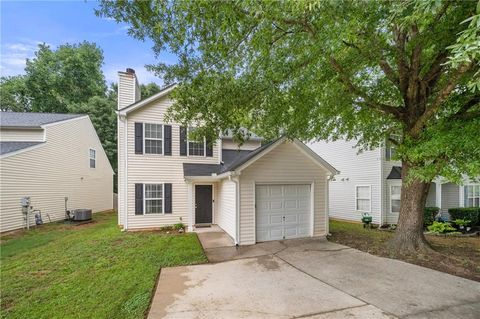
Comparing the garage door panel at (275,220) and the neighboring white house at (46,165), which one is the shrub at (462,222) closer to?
the garage door panel at (275,220)

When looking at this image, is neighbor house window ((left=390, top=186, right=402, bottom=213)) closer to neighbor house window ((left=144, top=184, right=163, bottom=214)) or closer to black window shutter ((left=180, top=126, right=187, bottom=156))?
black window shutter ((left=180, top=126, right=187, bottom=156))

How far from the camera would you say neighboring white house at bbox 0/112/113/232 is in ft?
37.1

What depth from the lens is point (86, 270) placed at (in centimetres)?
625

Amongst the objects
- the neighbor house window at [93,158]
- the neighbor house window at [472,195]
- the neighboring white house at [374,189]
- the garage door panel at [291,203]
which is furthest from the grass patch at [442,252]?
the neighbor house window at [93,158]

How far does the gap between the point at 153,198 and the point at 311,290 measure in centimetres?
850

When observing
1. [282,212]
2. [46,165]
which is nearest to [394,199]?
[282,212]

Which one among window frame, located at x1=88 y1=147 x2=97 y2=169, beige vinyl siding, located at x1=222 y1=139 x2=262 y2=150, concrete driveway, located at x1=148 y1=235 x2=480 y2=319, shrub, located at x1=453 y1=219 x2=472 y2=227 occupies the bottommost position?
shrub, located at x1=453 y1=219 x2=472 y2=227

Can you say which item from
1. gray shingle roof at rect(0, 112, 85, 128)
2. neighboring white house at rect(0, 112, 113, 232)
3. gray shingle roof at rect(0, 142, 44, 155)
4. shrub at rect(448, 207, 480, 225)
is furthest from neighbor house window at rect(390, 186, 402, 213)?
gray shingle roof at rect(0, 112, 85, 128)

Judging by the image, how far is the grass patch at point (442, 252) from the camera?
6.25 meters

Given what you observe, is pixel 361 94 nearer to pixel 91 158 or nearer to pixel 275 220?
pixel 275 220

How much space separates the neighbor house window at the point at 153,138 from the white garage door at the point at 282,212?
5.47 m

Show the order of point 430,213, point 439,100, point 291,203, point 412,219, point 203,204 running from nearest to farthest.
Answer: point 439,100, point 412,219, point 291,203, point 203,204, point 430,213

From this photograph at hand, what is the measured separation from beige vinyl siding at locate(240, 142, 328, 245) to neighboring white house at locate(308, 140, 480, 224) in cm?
381

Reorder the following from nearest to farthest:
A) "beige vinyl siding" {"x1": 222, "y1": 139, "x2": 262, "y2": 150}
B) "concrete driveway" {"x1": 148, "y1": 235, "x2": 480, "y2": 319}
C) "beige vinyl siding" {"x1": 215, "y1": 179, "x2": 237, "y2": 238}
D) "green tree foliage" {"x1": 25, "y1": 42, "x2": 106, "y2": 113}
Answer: "concrete driveway" {"x1": 148, "y1": 235, "x2": 480, "y2": 319}
"beige vinyl siding" {"x1": 215, "y1": 179, "x2": 237, "y2": 238}
"beige vinyl siding" {"x1": 222, "y1": 139, "x2": 262, "y2": 150}
"green tree foliage" {"x1": 25, "y1": 42, "x2": 106, "y2": 113}
